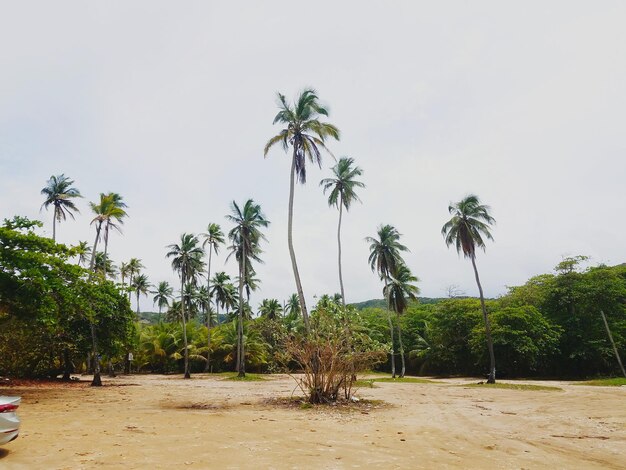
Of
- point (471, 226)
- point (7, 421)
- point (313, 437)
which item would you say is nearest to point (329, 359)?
point (313, 437)

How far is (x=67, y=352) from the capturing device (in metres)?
26.3

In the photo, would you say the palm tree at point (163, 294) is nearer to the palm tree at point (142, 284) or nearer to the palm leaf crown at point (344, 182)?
the palm tree at point (142, 284)

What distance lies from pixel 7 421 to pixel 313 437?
5.19 m

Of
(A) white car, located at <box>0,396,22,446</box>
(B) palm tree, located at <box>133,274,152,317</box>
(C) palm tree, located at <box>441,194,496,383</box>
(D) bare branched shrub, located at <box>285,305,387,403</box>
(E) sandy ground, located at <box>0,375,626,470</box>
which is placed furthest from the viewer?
(B) palm tree, located at <box>133,274,152,317</box>

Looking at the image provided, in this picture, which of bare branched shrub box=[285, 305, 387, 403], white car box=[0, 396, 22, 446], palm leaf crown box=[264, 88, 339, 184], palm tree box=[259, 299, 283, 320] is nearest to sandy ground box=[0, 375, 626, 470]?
white car box=[0, 396, 22, 446]

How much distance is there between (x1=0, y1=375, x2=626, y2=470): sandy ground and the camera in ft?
20.1

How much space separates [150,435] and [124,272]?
50367mm

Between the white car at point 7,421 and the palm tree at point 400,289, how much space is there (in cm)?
3372

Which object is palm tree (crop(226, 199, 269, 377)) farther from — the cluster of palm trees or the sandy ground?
the sandy ground

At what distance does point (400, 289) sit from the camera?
3856 centimetres

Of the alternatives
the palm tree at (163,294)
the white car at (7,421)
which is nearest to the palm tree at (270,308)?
the palm tree at (163,294)

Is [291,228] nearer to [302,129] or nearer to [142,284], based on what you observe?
[302,129]

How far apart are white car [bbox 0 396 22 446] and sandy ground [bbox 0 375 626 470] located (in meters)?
0.36

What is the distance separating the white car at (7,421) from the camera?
565cm
